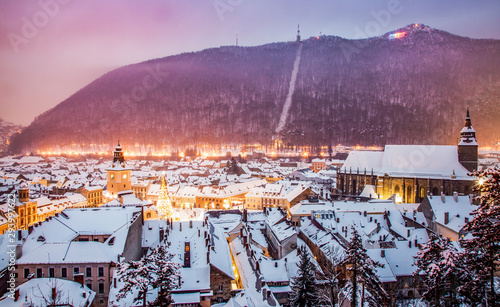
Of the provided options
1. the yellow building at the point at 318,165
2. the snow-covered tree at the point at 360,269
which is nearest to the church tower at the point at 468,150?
the snow-covered tree at the point at 360,269

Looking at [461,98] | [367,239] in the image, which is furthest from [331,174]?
[461,98]

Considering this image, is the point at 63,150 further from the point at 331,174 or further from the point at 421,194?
the point at 421,194

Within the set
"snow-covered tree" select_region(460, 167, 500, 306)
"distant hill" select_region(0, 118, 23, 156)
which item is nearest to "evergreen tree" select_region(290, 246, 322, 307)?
"snow-covered tree" select_region(460, 167, 500, 306)

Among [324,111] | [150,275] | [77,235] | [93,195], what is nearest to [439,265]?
[150,275]

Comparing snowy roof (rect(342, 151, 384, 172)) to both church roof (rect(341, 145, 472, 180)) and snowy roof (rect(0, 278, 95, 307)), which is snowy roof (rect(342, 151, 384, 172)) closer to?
church roof (rect(341, 145, 472, 180))

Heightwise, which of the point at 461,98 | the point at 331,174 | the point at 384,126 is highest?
the point at 461,98
